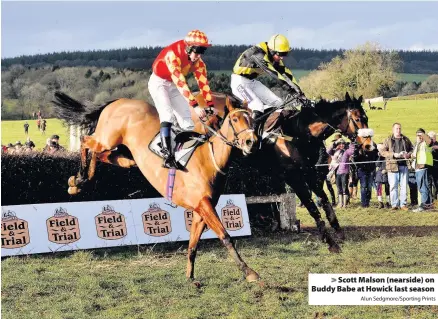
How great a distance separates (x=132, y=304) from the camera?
6098 millimetres

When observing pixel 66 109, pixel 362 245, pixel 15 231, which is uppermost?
pixel 66 109

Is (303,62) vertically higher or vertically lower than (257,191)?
higher

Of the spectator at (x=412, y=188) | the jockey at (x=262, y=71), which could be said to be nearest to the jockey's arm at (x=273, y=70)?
the jockey at (x=262, y=71)

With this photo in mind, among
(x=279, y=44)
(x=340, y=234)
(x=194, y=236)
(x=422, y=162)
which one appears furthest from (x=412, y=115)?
(x=194, y=236)

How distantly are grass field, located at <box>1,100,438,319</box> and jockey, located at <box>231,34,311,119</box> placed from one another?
1991 mm

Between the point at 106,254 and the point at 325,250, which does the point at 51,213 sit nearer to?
the point at 106,254

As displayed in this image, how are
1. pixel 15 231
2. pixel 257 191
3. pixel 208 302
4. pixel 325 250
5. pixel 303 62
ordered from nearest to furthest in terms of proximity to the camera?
pixel 208 302, pixel 15 231, pixel 325 250, pixel 257 191, pixel 303 62

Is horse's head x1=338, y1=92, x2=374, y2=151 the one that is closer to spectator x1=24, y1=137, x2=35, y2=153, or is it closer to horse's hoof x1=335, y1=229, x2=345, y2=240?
horse's hoof x1=335, y1=229, x2=345, y2=240

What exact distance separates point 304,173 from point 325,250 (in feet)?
3.73

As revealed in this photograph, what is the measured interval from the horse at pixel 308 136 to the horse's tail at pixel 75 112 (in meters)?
2.27

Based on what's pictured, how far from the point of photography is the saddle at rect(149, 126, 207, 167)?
6.80 metres

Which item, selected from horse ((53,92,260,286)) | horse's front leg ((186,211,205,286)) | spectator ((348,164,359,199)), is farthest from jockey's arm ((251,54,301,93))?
spectator ((348,164,359,199))

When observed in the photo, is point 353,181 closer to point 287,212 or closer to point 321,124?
point 287,212

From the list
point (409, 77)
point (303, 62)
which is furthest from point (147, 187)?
point (303, 62)
